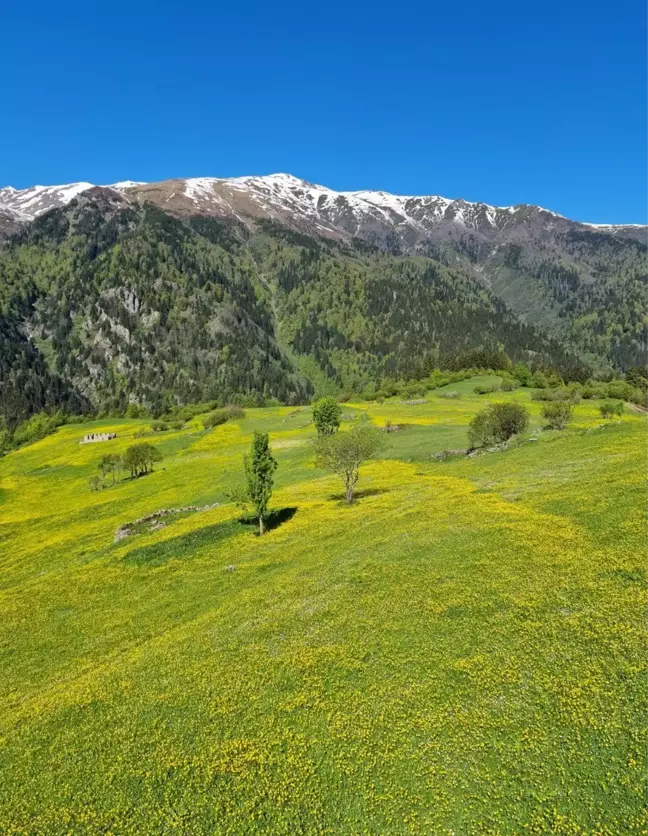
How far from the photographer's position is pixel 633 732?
17781mm

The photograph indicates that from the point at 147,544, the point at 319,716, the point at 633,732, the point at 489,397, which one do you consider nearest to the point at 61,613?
the point at 147,544

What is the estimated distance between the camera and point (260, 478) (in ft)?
179

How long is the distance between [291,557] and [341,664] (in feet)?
64.6

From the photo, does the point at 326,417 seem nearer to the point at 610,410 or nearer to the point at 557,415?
the point at 557,415

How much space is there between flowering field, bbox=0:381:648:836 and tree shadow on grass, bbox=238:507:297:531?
4.65 m

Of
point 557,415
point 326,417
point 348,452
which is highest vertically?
point 348,452

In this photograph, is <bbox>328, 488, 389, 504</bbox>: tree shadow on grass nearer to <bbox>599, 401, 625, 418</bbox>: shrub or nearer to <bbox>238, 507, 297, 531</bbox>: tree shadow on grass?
<bbox>238, 507, 297, 531</bbox>: tree shadow on grass

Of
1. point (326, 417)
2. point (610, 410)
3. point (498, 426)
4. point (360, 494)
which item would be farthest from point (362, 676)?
point (610, 410)

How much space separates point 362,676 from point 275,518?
1458 inches

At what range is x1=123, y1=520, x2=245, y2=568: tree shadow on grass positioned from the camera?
174 ft

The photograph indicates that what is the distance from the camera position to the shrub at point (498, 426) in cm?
7956

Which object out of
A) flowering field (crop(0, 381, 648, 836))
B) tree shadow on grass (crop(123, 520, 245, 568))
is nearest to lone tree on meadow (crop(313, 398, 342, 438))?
tree shadow on grass (crop(123, 520, 245, 568))

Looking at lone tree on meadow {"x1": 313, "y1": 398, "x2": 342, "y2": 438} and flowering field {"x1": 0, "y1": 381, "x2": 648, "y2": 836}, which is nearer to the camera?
flowering field {"x1": 0, "y1": 381, "x2": 648, "y2": 836}

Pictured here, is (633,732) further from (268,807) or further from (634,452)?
(634,452)
